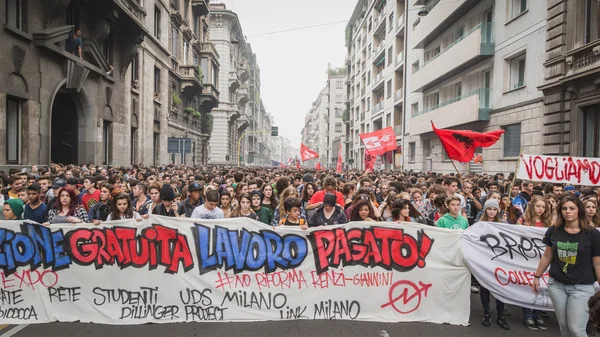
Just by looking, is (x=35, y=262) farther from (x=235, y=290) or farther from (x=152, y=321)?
(x=235, y=290)

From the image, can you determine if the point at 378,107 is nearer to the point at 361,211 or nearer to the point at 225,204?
the point at 225,204

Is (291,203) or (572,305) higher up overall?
(291,203)

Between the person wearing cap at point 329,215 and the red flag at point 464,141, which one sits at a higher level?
the red flag at point 464,141

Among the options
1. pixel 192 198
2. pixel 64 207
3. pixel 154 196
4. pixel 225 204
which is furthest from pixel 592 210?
pixel 64 207

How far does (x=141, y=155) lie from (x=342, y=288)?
73.1ft

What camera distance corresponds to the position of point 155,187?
23.2ft

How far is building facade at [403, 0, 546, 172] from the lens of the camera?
15.9 m

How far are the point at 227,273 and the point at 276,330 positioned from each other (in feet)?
3.02

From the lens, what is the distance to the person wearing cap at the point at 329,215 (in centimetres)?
606

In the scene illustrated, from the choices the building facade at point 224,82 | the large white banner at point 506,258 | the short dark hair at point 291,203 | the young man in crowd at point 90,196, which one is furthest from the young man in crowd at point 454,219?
the building facade at point 224,82

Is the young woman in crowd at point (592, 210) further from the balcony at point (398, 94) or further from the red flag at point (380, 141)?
the balcony at point (398, 94)

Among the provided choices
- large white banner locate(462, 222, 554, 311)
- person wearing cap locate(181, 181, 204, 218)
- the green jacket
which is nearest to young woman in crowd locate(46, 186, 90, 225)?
person wearing cap locate(181, 181, 204, 218)

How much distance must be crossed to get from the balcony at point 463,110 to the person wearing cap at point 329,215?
1549 cm

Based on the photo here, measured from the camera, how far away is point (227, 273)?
5.06m
